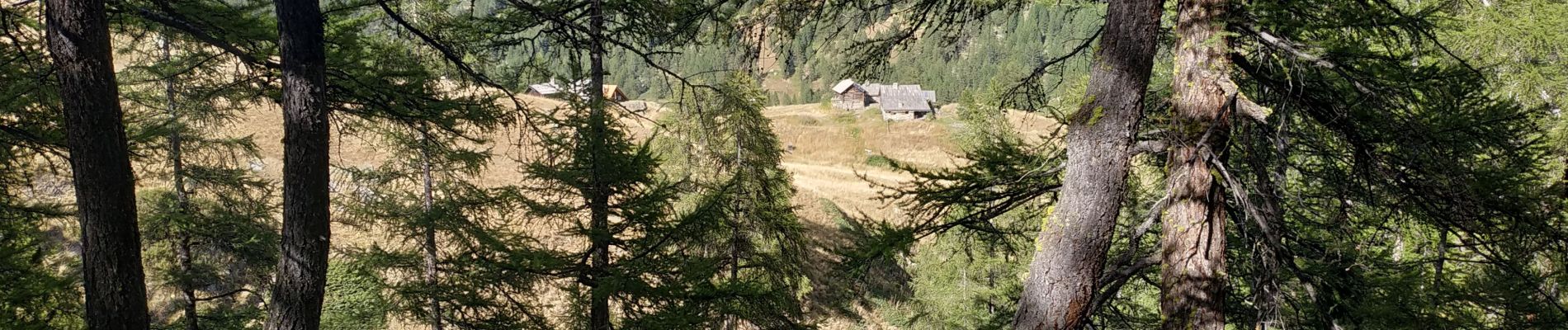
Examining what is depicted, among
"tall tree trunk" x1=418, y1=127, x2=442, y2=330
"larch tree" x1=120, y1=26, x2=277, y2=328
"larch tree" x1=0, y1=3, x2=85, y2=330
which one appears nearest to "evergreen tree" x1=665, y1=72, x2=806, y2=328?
"tall tree trunk" x1=418, y1=127, x2=442, y2=330

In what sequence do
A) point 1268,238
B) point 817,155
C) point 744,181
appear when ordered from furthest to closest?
1. point 817,155
2. point 744,181
3. point 1268,238

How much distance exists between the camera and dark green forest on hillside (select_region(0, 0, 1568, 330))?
12.6 ft

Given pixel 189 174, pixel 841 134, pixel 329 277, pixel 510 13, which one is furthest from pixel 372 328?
pixel 841 134

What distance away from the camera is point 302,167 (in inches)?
179

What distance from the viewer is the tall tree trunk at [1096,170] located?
3.75 meters

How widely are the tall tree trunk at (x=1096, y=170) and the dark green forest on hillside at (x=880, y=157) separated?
2 centimetres

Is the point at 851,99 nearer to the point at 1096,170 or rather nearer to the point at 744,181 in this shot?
the point at 744,181

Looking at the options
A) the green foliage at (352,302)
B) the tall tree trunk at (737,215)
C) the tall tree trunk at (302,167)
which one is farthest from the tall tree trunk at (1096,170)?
the green foliage at (352,302)

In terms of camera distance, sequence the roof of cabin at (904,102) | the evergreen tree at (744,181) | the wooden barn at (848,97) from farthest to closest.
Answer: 1. the wooden barn at (848,97)
2. the roof of cabin at (904,102)
3. the evergreen tree at (744,181)

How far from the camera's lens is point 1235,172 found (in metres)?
4.11

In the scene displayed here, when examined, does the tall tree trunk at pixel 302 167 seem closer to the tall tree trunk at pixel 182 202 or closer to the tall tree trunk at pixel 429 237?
the tall tree trunk at pixel 429 237

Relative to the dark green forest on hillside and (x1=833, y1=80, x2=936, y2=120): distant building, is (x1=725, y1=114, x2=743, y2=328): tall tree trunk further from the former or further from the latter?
(x1=833, y1=80, x2=936, y2=120): distant building

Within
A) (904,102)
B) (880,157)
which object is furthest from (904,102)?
(880,157)

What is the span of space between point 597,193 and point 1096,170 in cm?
657
